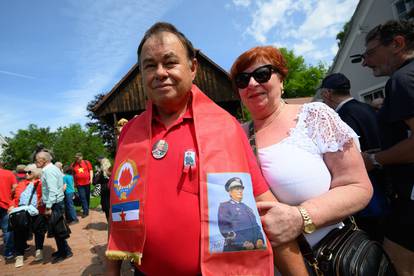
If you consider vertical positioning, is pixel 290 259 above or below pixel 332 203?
below

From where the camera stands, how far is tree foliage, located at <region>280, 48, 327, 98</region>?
142 feet

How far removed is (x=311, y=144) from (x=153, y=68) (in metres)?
0.97

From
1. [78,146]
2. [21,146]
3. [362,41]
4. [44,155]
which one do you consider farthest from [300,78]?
[21,146]

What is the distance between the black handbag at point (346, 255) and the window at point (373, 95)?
32.9 feet

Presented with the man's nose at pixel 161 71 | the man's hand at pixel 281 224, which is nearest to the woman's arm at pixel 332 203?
the man's hand at pixel 281 224

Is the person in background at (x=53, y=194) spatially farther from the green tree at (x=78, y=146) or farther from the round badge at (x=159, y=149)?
the green tree at (x=78, y=146)

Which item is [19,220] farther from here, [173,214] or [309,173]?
[309,173]

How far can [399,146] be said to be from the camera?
5.92ft

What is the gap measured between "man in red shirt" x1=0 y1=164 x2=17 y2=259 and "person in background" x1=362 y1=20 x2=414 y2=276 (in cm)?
787

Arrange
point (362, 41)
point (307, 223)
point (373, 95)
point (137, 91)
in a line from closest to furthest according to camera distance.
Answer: point (307, 223) < point (373, 95) < point (362, 41) < point (137, 91)

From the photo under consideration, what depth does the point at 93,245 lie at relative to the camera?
6.51 metres

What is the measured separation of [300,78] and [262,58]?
1809 inches

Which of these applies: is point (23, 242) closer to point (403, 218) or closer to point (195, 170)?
point (195, 170)

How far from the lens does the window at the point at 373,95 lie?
9898 mm
